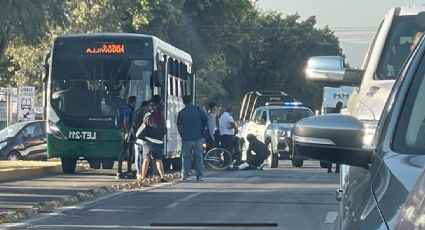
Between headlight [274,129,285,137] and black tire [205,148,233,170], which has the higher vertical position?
headlight [274,129,285,137]

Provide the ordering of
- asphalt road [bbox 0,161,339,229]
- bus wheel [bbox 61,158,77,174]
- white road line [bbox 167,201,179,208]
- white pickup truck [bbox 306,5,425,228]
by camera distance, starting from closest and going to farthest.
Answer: white pickup truck [bbox 306,5,425,228] → asphalt road [bbox 0,161,339,229] → white road line [bbox 167,201,179,208] → bus wheel [bbox 61,158,77,174]

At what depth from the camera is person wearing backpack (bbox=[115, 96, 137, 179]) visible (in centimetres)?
2233

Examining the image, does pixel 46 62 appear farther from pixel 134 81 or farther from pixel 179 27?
pixel 179 27

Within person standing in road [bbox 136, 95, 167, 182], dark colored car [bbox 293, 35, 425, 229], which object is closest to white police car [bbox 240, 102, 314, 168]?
person standing in road [bbox 136, 95, 167, 182]

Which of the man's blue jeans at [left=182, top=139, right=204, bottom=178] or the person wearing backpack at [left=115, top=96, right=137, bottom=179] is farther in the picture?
the person wearing backpack at [left=115, top=96, right=137, bottom=179]

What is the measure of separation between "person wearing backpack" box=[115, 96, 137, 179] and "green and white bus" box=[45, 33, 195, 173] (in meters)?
1.38

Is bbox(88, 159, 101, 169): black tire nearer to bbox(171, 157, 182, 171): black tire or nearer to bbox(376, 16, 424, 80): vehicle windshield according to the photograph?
bbox(171, 157, 182, 171): black tire

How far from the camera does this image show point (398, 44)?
817 centimetres

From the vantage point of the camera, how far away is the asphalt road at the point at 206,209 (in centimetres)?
1270

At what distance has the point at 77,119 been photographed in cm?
2452

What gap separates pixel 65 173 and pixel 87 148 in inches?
60.0

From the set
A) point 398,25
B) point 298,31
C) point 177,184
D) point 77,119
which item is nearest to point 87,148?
point 77,119

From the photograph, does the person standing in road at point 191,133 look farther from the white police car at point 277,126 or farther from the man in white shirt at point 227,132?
the white police car at point 277,126

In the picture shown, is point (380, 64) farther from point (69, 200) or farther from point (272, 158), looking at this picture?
point (272, 158)
